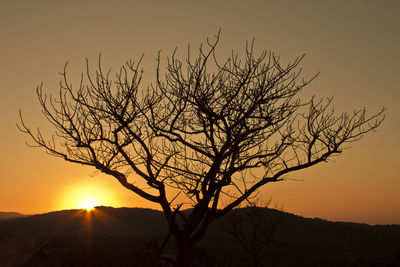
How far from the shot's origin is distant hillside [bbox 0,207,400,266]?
29656mm

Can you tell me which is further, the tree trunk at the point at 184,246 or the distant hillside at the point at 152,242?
the distant hillside at the point at 152,242

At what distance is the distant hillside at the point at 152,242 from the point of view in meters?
29.7

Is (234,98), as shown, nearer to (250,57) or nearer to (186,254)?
(250,57)

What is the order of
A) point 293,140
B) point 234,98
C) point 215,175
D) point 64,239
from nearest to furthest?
point 215,175 → point 234,98 → point 293,140 → point 64,239

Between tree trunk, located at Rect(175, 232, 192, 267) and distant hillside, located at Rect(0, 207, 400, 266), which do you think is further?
distant hillside, located at Rect(0, 207, 400, 266)

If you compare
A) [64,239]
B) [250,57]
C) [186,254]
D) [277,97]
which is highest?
[64,239]

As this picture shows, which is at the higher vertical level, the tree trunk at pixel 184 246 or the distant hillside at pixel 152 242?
the distant hillside at pixel 152 242

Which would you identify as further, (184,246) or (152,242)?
(152,242)

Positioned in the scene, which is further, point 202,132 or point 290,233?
point 290,233

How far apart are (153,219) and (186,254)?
9893cm

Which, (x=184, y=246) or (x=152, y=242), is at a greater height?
(x=152, y=242)

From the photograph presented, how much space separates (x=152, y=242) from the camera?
10.1 meters

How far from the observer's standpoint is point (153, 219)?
10456 centimetres

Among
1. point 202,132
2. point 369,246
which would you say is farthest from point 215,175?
point 369,246
